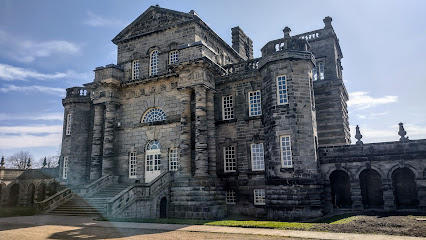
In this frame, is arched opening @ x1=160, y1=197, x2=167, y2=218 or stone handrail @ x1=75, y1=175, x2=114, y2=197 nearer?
arched opening @ x1=160, y1=197, x2=167, y2=218

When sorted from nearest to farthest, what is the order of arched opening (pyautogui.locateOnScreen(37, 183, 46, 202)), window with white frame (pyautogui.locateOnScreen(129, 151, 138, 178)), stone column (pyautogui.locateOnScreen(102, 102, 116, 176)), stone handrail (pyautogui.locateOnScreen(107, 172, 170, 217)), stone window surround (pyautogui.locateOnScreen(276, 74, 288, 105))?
stone handrail (pyautogui.locateOnScreen(107, 172, 170, 217))
stone window surround (pyautogui.locateOnScreen(276, 74, 288, 105))
stone column (pyautogui.locateOnScreen(102, 102, 116, 176))
window with white frame (pyautogui.locateOnScreen(129, 151, 138, 178))
arched opening (pyautogui.locateOnScreen(37, 183, 46, 202))

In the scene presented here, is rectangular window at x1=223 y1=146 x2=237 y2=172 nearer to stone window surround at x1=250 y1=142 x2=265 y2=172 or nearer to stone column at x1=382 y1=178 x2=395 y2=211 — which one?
stone window surround at x1=250 y1=142 x2=265 y2=172

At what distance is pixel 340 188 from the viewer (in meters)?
21.6

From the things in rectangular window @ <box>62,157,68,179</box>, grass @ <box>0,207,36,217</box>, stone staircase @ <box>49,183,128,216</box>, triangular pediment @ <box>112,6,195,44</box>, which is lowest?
grass @ <box>0,207,36,217</box>

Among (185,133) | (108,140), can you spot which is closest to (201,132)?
(185,133)

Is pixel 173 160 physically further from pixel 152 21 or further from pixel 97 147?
pixel 152 21

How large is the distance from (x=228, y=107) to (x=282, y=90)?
15.6ft

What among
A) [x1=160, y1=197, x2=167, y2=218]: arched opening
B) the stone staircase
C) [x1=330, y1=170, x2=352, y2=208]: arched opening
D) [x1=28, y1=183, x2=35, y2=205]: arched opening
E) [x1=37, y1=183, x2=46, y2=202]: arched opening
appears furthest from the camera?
[x1=28, y1=183, x2=35, y2=205]: arched opening

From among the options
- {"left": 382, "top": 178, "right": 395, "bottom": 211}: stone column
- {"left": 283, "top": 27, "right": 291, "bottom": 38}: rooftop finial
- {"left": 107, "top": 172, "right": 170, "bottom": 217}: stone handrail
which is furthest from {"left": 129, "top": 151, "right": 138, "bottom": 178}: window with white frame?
{"left": 382, "top": 178, "right": 395, "bottom": 211}: stone column

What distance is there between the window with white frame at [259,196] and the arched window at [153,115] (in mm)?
8761

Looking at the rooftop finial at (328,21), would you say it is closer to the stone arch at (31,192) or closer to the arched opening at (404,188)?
the arched opening at (404,188)

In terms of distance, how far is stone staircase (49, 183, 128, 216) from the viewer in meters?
19.7

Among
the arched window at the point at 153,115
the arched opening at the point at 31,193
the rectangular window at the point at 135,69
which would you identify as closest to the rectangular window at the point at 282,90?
the arched window at the point at 153,115

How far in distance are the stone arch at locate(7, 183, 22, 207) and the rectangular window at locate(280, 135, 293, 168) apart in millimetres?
29325
